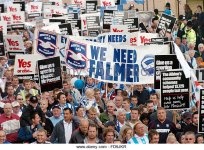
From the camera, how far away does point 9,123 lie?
14.9 meters

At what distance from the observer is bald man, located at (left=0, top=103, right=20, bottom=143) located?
1455 centimetres

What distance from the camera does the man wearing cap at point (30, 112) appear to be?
48.7 ft

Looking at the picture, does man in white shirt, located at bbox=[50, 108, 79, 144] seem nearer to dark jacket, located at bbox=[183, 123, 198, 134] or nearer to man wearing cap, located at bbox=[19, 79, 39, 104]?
dark jacket, located at bbox=[183, 123, 198, 134]

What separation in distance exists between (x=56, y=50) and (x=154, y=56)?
4.91 meters

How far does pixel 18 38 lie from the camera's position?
23.7 metres

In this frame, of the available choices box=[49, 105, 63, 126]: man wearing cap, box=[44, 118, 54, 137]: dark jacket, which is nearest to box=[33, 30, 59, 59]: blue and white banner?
box=[49, 105, 63, 126]: man wearing cap

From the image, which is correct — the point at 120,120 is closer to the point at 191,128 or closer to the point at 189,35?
the point at 191,128

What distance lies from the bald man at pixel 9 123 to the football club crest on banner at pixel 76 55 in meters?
3.54

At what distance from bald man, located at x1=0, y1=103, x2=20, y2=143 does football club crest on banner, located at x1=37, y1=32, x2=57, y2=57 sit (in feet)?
19.8

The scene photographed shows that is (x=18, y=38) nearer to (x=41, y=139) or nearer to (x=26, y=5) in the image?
(x=41, y=139)

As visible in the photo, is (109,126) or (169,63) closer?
(109,126)

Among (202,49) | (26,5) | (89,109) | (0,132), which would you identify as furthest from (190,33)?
(0,132)

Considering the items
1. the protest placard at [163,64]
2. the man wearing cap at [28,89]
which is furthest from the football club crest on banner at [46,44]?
the protest placard at [163,64]

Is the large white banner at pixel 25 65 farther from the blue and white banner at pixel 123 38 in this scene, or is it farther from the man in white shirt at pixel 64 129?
the man in white shirt at pixel 64 129
